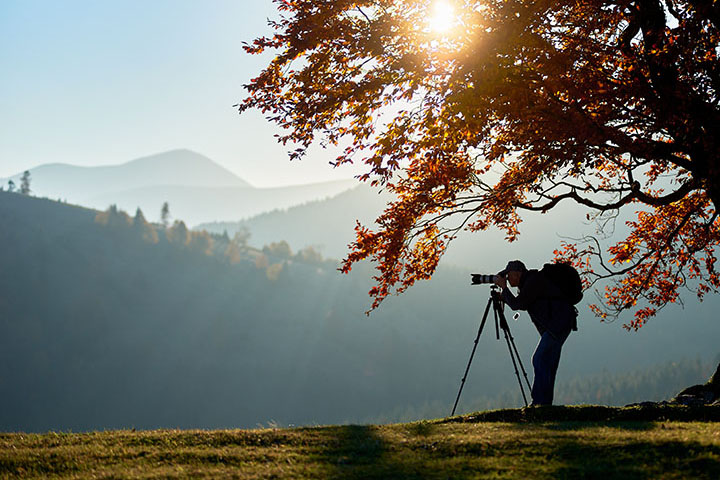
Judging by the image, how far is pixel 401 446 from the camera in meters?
7.05

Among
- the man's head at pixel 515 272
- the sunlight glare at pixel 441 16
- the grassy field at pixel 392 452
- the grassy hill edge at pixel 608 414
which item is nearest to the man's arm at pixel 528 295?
the man's head at pixel 515 272

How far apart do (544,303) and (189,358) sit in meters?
182

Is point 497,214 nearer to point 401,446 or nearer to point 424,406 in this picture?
point 401,446

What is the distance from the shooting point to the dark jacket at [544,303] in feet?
31.3

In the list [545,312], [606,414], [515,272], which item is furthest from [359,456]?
[606,414]

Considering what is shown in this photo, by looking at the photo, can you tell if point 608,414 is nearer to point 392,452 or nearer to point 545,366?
point 545,366

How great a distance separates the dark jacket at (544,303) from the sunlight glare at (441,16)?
14.9 ft

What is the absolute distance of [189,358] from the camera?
179 metres

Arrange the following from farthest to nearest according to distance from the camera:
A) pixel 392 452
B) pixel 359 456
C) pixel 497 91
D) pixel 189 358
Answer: pixel 189 358 → pixel 497 91 → pixel 392 452 → pixel 359 456

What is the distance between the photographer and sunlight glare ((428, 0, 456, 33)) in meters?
10.1

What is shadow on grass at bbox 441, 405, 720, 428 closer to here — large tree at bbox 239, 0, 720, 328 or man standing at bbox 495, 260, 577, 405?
man standing at bbox 495, 260, 577, 405

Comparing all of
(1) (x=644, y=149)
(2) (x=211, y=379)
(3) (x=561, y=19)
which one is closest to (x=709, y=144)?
(1) (x=644, y=149)

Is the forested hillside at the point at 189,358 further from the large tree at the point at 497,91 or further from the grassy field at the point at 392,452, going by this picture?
the grassy field at the point at 392,452

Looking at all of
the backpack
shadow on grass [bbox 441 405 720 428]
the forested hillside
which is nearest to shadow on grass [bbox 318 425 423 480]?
shadow on grass [bbox 441 405 720 428]
